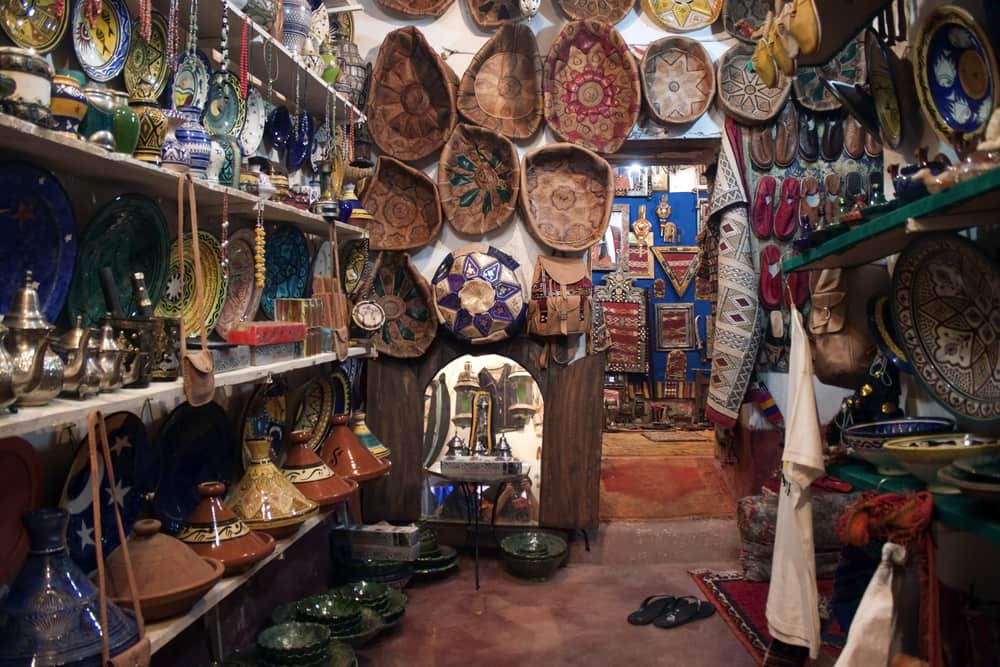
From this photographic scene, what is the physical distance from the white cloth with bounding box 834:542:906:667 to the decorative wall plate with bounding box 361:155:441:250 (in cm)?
285

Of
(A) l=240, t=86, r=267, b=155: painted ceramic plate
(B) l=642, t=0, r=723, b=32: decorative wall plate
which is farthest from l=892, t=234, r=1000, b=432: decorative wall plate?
(B) l=642, t=0, r=723, b=32: decorative wall plate

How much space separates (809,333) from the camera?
2.13m

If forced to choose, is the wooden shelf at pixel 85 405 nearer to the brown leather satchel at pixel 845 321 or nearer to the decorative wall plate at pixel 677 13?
the brown leather satchel at pixel 845 321

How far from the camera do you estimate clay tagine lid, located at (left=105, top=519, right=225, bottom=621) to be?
169 centimetres

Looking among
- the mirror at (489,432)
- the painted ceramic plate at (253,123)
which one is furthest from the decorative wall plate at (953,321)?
the mirror at (489,432)

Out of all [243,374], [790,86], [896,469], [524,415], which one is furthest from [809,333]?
[790,86]

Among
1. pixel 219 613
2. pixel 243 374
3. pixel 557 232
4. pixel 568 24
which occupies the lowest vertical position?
pixel 219 613

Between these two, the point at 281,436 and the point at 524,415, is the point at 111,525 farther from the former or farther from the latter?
the point at 524,415

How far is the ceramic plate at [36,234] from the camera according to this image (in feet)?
5.31

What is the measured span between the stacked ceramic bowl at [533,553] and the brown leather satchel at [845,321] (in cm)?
189

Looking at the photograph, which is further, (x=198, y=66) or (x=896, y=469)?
(x=198, y=66)

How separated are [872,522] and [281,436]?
2193mm

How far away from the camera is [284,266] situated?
3041 millimetres

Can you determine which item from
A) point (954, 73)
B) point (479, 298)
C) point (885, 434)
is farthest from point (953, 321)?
point (479, 298)
